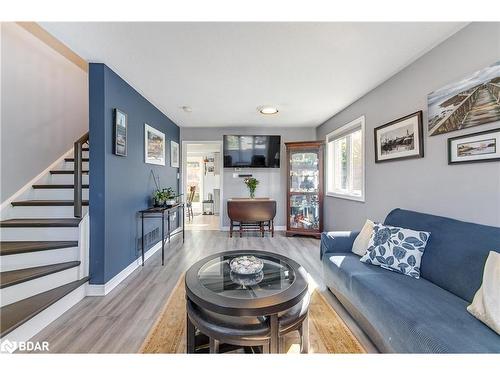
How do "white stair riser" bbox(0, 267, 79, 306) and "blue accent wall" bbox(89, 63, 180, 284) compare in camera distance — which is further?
"blue accent wall" bbox(89, 63, 180, 284)

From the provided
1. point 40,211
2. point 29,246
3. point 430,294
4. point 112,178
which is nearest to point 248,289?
point 430,294

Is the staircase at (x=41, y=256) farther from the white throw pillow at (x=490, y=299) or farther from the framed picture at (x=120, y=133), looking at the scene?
the white throw pillow at (x=490, y=299)

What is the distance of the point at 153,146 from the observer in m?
3.33

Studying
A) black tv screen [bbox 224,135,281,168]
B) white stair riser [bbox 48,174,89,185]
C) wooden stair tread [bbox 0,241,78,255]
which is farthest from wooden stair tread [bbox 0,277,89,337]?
black tv screen [bbox 224,135,281,168]

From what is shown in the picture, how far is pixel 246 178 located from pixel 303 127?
67.8 inches

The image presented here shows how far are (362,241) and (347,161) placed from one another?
74.8 inches

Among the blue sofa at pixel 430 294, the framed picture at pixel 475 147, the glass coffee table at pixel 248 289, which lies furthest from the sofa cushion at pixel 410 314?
the framed picture at pixel 475 147

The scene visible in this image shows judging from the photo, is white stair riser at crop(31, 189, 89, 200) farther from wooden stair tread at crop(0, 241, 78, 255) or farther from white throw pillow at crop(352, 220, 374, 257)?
white throw pillow at crop(352, 220, 374, 257)

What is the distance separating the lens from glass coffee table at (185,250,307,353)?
1.10 meters

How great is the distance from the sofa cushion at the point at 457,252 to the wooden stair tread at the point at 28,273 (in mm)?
2995

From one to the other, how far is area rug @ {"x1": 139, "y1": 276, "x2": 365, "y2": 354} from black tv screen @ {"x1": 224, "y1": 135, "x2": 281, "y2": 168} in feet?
10.6

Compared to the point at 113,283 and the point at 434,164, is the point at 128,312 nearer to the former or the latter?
the point at 113,283

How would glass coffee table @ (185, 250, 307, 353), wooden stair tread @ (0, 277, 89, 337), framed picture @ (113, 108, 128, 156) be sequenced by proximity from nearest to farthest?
1. glass coffee table @ (185, 250, 307, 353)
2. wooden stair tread @ (0, 277, 89, 337)
3. framed picture @ (113, 108, 128, 156)

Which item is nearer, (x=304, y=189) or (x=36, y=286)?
(x=36, y=286)
